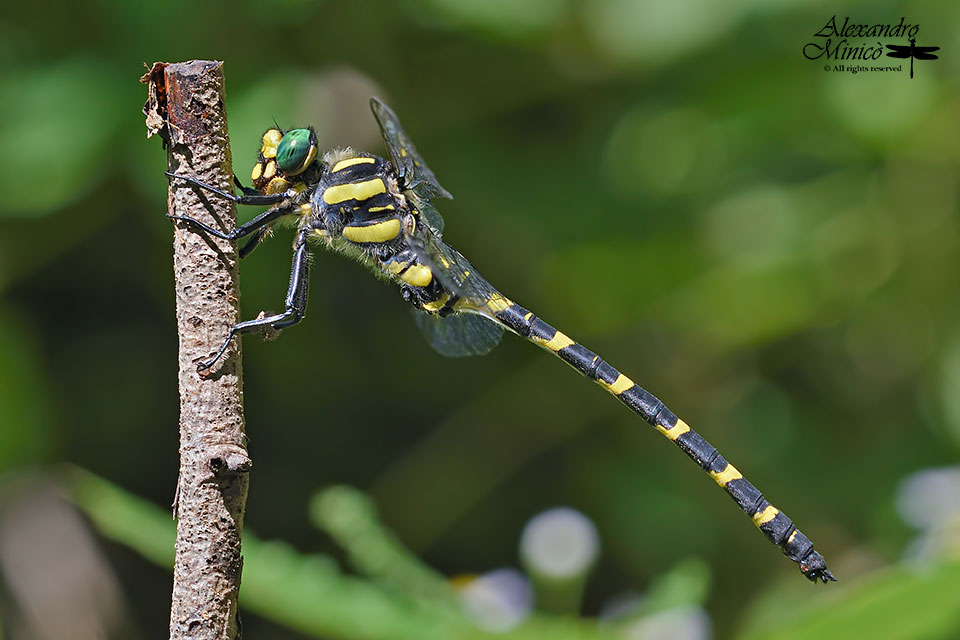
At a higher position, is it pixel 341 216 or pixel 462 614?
pixel 341 216

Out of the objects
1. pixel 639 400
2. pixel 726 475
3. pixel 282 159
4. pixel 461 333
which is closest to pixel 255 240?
pixel 282 159

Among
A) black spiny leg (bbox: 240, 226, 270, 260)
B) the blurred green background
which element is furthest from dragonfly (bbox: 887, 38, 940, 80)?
black spiny leg (bbox: 240, 226, 270, 260)

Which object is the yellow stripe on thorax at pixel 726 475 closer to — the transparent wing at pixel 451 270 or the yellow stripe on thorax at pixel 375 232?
the transparent wing at pixel 451 270

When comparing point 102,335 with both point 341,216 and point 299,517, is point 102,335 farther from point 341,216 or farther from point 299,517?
point 341,216

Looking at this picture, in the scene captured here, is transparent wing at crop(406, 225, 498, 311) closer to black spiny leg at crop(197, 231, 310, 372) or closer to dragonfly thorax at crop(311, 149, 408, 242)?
dragonfly thorax at crop(311, 149, 408, 242)

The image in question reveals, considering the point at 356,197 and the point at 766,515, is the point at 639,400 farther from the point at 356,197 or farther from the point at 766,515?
the point at 356,197

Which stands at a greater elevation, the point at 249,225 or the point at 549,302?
the point at 549,302

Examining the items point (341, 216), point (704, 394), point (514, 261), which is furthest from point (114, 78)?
point (704, 394)

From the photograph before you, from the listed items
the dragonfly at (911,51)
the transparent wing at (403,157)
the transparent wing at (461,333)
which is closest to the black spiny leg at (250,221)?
the transparent wing at (403,157)
